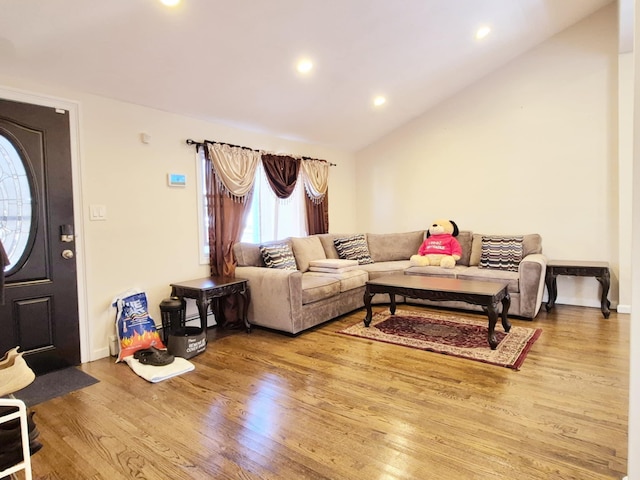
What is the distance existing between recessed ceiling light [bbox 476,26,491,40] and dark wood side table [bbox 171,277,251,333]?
137 inches

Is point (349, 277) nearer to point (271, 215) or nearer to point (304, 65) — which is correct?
point (271, 215)

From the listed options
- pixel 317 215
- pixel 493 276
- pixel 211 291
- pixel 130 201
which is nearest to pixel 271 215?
pixel 317 215

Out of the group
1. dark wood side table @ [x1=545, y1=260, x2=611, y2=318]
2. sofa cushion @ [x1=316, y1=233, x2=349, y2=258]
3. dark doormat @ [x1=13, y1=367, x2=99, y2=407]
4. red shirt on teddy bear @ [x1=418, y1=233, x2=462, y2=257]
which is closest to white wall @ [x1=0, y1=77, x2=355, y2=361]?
dark doormat @ [x1=13, y1=367, x2=99, y2=407]

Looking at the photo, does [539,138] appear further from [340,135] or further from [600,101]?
[340,135]

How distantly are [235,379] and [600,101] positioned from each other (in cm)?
480

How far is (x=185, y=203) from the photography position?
3.69 metres

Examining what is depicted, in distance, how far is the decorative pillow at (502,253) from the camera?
14.1 feet

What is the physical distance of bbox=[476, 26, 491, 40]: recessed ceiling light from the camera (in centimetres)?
374

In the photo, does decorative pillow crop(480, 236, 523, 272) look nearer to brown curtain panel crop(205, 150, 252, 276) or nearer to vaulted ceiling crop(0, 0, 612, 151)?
vaulted ceiling crop(0, 0, 612, 151)

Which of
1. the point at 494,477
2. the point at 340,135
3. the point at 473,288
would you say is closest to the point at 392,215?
the point at 340,135

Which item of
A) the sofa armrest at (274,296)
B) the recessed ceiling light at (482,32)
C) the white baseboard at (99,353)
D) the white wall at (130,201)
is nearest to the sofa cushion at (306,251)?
the sofa armrest at (274,296)

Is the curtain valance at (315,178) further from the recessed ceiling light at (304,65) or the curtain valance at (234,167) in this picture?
the recessed ceiling light at (304,65)

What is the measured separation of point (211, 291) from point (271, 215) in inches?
64.9

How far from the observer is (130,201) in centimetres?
325
